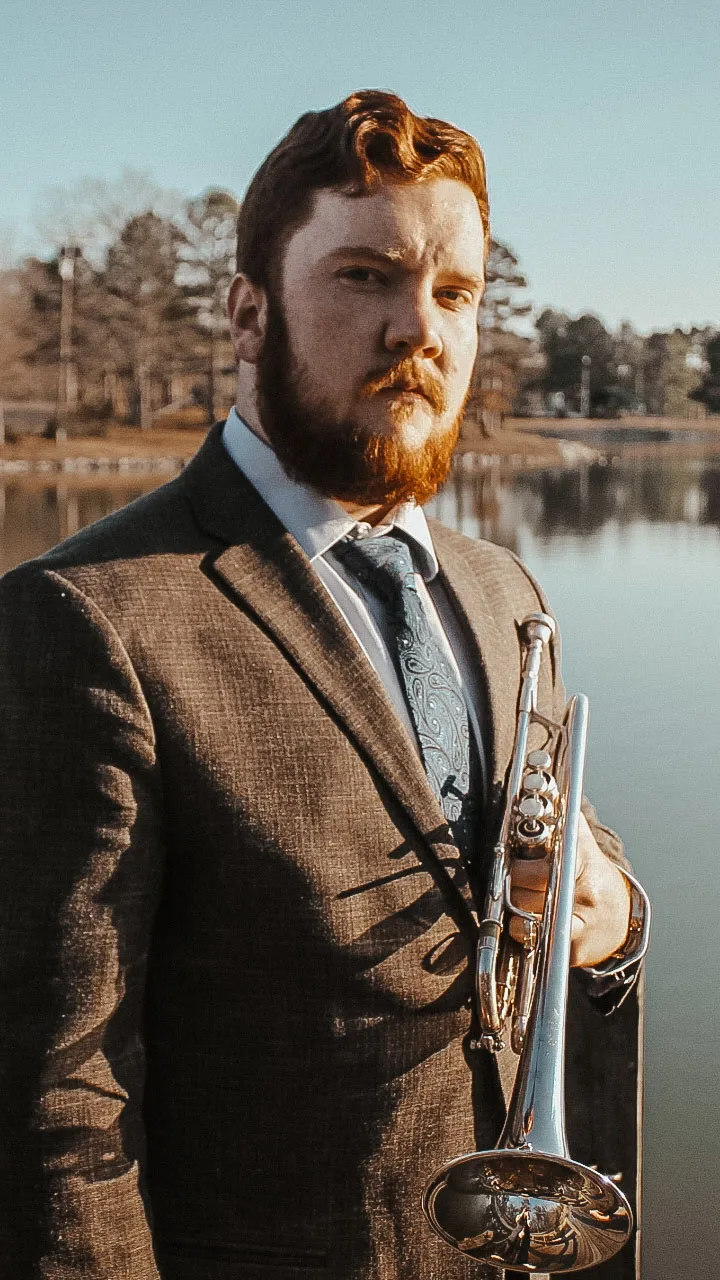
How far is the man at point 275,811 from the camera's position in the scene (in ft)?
5.74

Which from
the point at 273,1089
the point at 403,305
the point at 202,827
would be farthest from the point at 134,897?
the point at 403,305

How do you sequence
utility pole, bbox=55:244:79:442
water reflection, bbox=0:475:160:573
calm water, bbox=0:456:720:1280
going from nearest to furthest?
calm water, bbox=0:456:720:1280
water reflection, bbox=0:475:160:573
utility pole, bbox=55:244:79:442

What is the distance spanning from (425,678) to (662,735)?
8.06m

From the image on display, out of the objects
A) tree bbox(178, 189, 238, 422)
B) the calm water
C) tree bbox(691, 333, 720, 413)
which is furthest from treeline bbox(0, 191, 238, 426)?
the calm water

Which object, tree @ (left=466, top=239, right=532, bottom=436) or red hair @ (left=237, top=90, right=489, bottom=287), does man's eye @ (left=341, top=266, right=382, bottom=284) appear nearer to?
red hair @ (left=237, top=90, right=489, bottom=287)

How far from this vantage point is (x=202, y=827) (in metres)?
1.84

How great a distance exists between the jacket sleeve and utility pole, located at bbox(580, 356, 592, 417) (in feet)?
218

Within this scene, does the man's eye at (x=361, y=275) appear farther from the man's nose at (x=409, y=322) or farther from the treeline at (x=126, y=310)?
the treeline at (x=126, y=310)

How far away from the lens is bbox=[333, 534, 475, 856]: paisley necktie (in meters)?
2.05

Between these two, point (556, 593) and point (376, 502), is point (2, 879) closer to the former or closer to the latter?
point (376, 502)

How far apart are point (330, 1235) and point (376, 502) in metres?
1.10

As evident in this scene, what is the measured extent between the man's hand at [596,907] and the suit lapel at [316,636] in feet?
0.87

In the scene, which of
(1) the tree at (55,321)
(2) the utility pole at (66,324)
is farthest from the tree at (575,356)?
(2) the utility pole at (66,324)

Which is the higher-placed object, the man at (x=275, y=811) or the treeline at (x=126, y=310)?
the treeline at (x=126, y=310)
